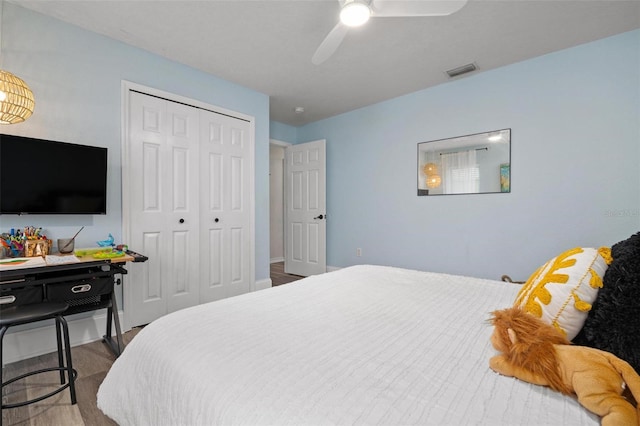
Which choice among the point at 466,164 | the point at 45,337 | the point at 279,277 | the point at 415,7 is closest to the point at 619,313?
the point at 415,7

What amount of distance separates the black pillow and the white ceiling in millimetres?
2104

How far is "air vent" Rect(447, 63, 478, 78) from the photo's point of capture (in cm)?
300

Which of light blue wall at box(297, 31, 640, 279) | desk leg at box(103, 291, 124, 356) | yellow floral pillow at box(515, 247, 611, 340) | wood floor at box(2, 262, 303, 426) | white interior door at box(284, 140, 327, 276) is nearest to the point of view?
yellow floral pillow at box(515, 247, 611, 340)

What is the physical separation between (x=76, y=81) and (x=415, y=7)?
2.64 metres

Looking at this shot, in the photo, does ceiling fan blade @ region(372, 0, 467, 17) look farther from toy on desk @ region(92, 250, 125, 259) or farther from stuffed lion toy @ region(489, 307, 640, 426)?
toy on desk @ region(92, 250, 125, 259)

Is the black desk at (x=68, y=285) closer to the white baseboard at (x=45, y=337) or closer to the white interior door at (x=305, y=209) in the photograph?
the white baseboard at (x=45, y=337)

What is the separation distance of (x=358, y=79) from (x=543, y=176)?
2176 mm

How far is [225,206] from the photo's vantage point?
3.32 metres

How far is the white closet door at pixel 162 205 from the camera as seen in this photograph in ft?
8.68

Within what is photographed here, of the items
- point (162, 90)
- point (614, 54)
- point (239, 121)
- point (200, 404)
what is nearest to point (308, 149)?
point (239, 121)

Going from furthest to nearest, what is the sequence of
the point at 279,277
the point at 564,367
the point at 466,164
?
the point at 279,277 → the point at 466,164 → the point at 564,367

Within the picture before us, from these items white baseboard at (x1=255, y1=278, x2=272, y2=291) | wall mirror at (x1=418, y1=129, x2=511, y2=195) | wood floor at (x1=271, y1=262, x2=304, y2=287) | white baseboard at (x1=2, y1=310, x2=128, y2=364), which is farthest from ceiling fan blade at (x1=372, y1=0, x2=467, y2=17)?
wood floor at (x1=271, y1=262, x2=304, y2=287)

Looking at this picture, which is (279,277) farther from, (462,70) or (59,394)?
(462,70)

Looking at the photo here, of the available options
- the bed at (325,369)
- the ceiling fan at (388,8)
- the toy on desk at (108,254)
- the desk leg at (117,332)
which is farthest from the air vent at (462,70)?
the desk leg at (117,332)
